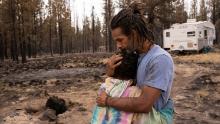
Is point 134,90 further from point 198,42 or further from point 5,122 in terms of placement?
point 198,42

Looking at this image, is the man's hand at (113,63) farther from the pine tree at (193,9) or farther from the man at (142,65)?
the pine tree at (193,9)

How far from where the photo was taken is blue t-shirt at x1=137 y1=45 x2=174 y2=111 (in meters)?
2.25

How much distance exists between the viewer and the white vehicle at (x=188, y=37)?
33.2m

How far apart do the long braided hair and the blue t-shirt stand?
3.9 inches

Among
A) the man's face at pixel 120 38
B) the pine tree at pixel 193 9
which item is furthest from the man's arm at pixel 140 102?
the pine tree at pixel 193 9

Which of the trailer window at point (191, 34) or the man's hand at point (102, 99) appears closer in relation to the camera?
the man's hand at point (102, 99)

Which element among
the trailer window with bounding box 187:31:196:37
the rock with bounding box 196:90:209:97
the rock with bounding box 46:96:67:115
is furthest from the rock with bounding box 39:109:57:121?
the trailer window with bounding box 187:31:196:37

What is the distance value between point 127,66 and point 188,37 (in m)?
31.9

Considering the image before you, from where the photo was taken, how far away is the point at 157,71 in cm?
226

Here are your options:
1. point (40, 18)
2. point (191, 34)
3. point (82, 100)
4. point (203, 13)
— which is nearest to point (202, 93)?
point (82, 100)

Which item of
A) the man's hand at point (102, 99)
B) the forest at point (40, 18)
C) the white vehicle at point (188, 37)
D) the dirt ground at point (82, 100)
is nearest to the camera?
the man's hand at point (102, 99)

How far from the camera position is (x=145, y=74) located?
2.29 metres

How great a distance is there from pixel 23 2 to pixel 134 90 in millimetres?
37942

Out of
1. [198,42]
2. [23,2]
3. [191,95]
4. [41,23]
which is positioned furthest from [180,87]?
[41,23]
